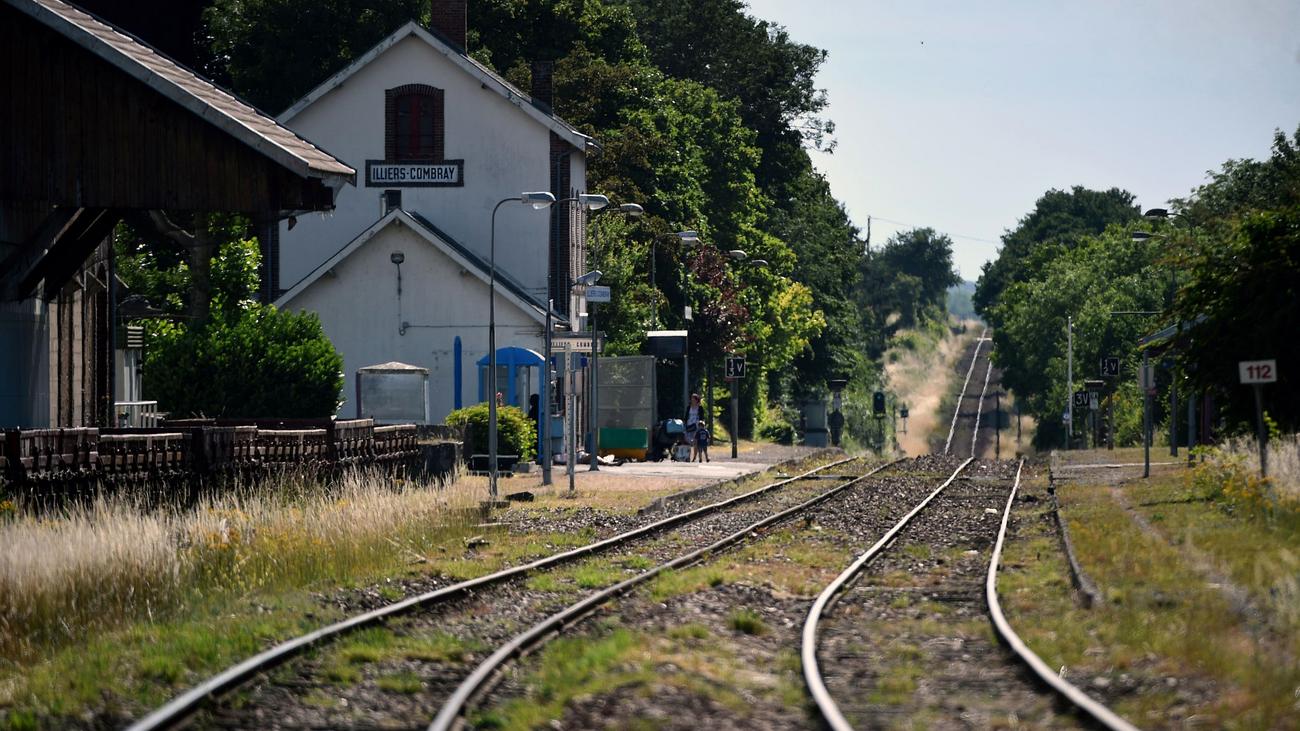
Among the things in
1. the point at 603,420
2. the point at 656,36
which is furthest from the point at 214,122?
the point at 656,36

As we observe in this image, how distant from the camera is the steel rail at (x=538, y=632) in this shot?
982 centimetres

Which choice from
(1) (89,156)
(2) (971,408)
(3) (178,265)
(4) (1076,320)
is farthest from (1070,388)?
(1) (89,156)

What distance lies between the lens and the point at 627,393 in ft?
148

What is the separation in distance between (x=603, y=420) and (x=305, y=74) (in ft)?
80.6

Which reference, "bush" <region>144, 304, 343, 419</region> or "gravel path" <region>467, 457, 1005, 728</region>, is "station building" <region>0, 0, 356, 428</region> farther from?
"bush" <region>144, 304, 343, 419</region>

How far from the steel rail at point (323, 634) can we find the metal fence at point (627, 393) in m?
21.0

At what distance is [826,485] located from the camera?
36.5 m

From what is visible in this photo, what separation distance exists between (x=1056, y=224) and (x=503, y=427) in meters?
116

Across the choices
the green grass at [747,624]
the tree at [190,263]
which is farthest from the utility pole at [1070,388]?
the green grass at [747,624]

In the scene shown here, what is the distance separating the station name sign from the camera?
50.8 m

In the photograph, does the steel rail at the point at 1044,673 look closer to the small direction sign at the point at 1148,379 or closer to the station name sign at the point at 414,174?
the small direction sign at the point at 1148,379

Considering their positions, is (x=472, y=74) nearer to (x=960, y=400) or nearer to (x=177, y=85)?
(x=177, y=85)

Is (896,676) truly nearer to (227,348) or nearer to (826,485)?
(826,485)

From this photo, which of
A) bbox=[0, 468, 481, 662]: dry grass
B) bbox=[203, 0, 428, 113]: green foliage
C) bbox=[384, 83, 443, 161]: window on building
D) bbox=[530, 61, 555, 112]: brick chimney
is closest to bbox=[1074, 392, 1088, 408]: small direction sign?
bbox=[530, 61, 555, 112]: brick chimney
